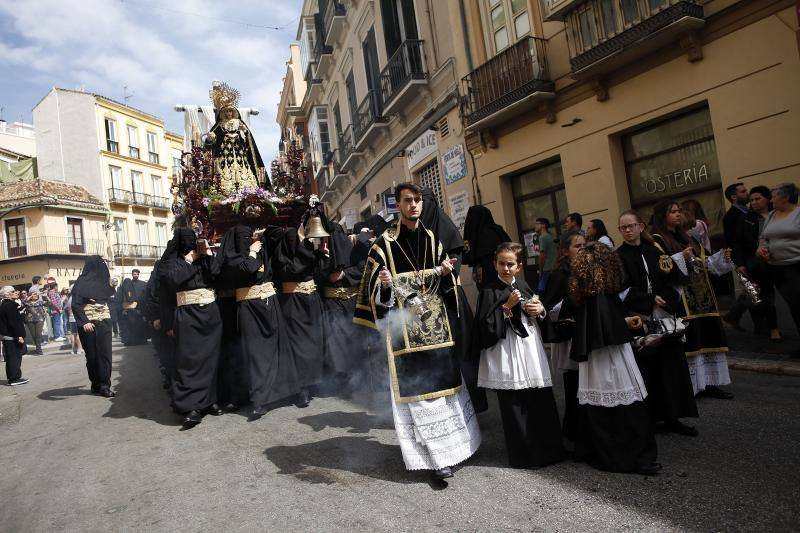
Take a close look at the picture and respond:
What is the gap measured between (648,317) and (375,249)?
2.03 meters

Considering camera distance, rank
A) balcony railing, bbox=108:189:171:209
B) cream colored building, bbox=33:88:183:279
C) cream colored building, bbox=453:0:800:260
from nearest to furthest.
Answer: cream colored building, bbox=453:0:800:260
cream colored building, bbox=33:88:183:279
balcony railing, bbox=108:189:171:209

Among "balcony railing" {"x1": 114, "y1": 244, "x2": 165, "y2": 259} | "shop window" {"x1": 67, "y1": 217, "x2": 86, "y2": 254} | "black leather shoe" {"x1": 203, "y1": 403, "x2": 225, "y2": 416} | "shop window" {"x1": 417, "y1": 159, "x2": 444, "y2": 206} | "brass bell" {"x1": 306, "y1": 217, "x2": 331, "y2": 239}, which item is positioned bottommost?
"black leather shoe" {"x1": 203, "y1": 403, "x2": 225, "y2": 416}

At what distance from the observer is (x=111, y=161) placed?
39.1m

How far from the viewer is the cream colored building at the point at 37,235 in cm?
3338

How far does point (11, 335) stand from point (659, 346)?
10859 millimetres

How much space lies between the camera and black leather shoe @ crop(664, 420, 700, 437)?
3.99 metres

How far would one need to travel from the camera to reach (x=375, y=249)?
4.14 m

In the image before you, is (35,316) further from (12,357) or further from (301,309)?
(301,309)

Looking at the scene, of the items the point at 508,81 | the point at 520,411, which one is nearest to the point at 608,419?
the point at 520,411

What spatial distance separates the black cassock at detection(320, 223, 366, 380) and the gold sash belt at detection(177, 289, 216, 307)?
135 cm

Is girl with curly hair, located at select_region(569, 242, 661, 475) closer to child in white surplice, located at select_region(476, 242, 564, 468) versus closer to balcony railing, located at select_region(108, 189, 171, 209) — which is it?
child in white surplice, located at select_region(476, 242, 564, 468)

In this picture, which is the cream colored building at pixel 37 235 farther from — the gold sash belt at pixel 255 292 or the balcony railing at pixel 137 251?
the gold sash belt at pixel 255 292

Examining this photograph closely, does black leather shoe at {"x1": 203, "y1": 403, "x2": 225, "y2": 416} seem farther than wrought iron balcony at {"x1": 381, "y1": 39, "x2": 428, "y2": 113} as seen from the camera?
No

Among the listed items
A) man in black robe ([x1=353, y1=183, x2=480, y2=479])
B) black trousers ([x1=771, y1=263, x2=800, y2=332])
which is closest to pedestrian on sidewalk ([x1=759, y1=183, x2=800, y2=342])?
black trousers ([x1=771, y1=263, x2=800, y2=332])
